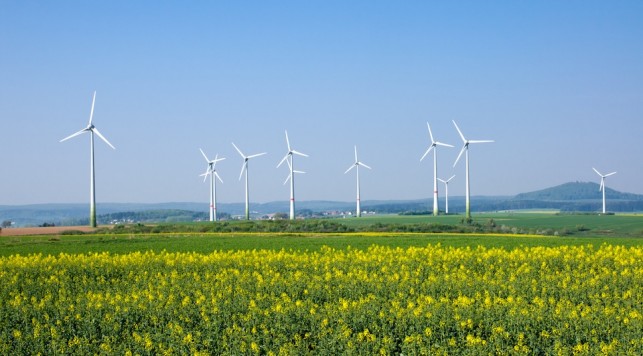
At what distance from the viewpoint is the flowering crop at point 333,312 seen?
51.3 feet

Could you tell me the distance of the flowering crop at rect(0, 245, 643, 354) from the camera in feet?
51.3

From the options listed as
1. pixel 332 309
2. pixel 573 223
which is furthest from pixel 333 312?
pixel 573 223

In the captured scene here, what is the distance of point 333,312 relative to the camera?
1733 centimetres

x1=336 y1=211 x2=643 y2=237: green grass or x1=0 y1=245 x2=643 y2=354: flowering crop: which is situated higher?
x1=0 y1=245 x2=643 y2=354: flowering crop

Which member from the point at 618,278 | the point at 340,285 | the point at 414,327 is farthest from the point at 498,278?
the point at 414,327

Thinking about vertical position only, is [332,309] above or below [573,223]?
above

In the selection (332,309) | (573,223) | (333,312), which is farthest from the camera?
(573,223)

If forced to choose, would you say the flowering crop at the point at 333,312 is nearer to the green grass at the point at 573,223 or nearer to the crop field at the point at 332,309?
the crop field at the point at 332,309

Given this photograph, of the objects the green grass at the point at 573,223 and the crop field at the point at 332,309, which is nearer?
the crop field at the point at 332,309

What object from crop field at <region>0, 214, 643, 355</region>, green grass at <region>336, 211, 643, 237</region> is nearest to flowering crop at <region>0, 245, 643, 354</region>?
crop field at <region>0, 214, 643, 355</region>

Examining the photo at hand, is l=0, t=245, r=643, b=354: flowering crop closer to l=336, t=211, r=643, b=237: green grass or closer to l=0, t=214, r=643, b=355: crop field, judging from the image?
l=0, t=214, r=643, b=355: crop field

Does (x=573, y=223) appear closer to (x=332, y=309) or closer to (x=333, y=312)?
(x=332, y=309)

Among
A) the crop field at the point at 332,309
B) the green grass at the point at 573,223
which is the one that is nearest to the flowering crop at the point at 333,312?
the crop field at the point at 332,309

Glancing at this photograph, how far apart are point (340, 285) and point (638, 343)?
8.73 m
